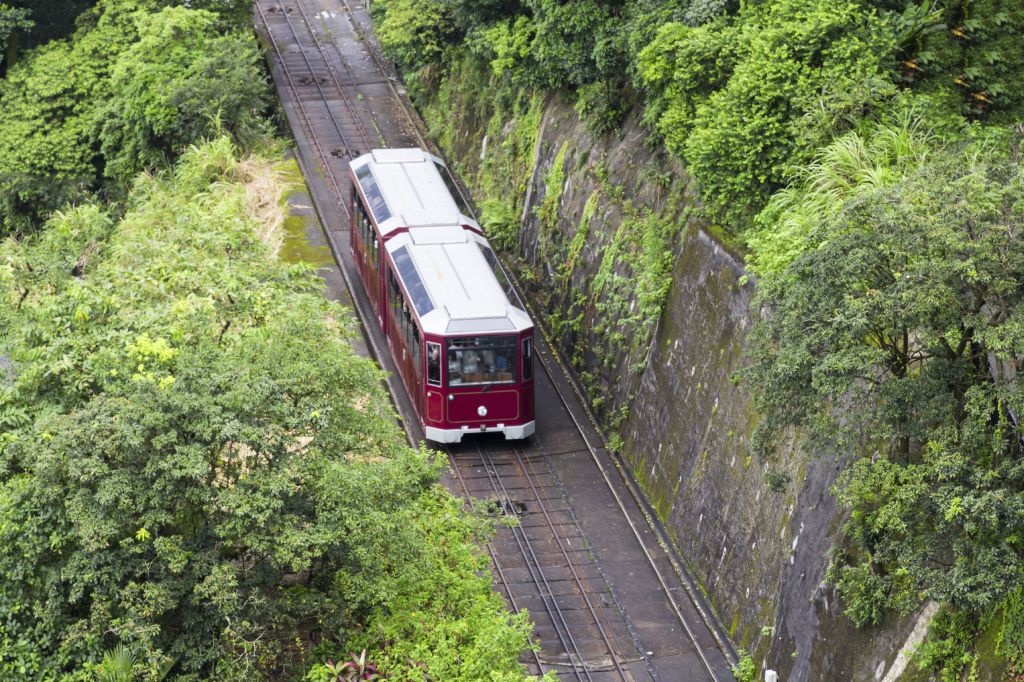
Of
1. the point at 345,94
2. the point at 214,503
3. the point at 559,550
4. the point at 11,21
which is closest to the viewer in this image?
the point at 214,503

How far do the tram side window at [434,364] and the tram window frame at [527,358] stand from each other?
4.68ft

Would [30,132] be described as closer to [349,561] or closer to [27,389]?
[27,389]

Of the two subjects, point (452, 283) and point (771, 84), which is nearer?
point (771, 84)

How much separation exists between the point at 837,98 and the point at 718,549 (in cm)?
Result: 690

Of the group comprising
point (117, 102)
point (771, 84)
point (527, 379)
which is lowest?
point (117, 102)

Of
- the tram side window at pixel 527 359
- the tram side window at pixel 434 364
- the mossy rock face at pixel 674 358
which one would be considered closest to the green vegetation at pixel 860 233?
the mossy rock face at pixel 674 358

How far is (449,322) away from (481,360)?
91 cm

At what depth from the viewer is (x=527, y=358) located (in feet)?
74.2

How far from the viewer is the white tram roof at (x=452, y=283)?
22.1 meters

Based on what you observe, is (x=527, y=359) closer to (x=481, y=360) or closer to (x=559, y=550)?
(x=481, y=360)

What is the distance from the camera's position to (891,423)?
1438 cm

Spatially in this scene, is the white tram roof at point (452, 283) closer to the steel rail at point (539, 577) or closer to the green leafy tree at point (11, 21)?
the steel rail at point (539, 577)

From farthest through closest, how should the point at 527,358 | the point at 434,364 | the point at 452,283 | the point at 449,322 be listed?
1. the point at 452,283
2. the point at 527,358
3. the point at 434,364
4. the point at 449,322

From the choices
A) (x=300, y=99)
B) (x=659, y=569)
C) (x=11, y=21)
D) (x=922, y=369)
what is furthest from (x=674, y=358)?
(x=11, y=21)
